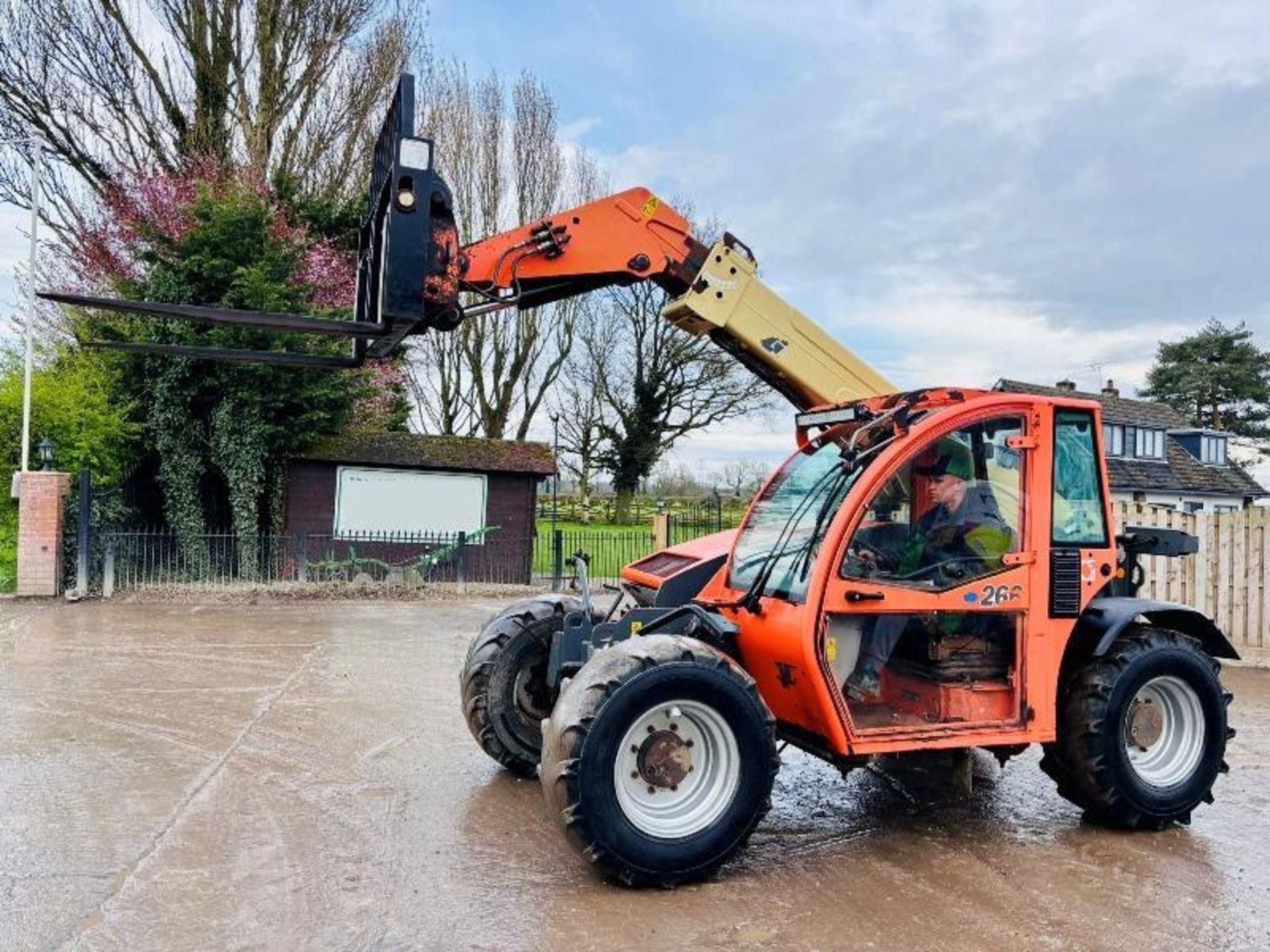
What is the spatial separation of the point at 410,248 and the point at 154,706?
15.8 ft

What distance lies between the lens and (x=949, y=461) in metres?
5.05

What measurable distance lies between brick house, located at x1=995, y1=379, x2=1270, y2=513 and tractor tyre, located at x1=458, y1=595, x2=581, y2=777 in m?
28.9

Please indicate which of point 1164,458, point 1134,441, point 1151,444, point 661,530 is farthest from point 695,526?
Result: point 1164,458

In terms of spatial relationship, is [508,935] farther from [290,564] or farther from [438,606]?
[290,564]

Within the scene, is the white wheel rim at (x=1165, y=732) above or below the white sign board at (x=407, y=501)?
Result: below

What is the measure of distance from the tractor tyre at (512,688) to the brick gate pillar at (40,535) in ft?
36.3

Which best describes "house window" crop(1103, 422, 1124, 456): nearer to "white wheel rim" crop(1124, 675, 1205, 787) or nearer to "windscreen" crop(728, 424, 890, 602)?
"white wheel rim" crop(1124, 675, 1205, 787)

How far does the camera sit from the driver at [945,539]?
192 inches

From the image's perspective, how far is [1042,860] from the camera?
467cm

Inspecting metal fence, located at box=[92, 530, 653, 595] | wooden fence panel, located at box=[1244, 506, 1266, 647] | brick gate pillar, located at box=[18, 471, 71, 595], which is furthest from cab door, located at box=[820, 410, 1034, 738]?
brick gate pillar, located at box=[18, 471, 71, 595]

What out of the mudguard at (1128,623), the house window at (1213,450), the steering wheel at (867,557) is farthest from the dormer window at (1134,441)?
the steering wheel at (867,557)

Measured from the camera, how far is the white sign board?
1798 cm

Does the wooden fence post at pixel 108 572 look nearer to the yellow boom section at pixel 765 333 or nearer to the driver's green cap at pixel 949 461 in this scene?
the yellow boom section at pixel 765 333

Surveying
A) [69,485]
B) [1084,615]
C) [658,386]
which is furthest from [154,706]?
[658,386]
